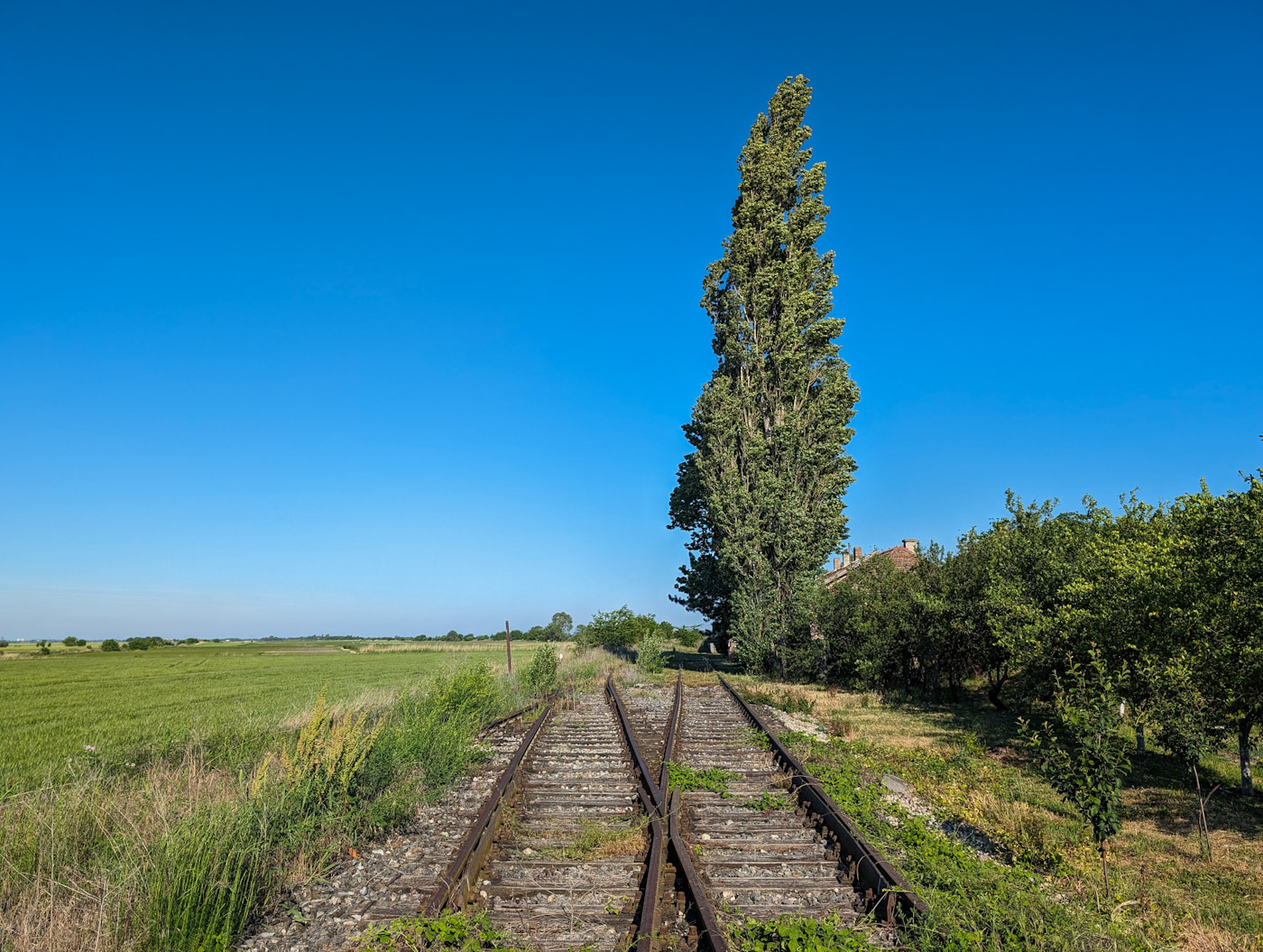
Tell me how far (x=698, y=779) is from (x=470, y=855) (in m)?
3.93

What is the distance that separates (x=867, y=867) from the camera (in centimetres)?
575

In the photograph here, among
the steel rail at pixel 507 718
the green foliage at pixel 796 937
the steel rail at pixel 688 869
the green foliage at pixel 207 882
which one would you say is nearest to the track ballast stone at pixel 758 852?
the steel rail at pixel 688 869

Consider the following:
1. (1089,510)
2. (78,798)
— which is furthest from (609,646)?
(78,798)

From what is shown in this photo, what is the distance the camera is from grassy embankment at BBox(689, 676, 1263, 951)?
4.94 meters

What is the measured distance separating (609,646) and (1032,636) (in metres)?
24.7

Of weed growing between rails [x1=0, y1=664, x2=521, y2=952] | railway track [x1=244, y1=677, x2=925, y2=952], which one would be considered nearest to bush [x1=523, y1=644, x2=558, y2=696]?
railway track [x1=244, y1=677, x2=925, y2=952]

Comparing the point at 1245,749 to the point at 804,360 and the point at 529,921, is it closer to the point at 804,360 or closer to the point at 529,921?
the point at 529,921

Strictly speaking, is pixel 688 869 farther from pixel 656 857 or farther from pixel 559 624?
pixel 559 624

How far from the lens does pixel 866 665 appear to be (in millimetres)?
19766

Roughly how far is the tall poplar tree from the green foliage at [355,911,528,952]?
61.8ft

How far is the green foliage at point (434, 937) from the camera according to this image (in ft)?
15.0

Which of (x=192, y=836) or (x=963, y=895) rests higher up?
(x=192, y=836)

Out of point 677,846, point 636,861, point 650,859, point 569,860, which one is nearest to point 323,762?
point 569,860

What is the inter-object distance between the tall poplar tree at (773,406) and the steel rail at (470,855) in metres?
15.6
